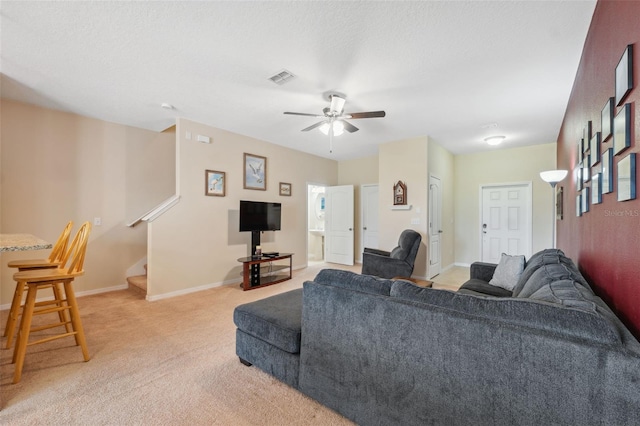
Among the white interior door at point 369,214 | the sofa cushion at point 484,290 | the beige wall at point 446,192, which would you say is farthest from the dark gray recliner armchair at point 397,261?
the white interior door at point 369,214

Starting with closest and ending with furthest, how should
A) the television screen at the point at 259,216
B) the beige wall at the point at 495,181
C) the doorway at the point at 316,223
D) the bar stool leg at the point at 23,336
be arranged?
the bar stool leg at the point at 23,336
the television screen at the point at 259,216
the beige wall at the point at 495,181
the doorway at the point at 316,223

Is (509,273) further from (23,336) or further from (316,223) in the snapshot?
(316,223)

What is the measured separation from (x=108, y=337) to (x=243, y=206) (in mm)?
2389

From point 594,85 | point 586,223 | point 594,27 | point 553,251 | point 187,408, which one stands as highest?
point 594,27

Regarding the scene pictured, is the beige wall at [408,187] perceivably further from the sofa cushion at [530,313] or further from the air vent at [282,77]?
the sofa cushion at [530,313]

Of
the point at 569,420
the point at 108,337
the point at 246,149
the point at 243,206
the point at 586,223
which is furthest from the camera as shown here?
the point at 246,149

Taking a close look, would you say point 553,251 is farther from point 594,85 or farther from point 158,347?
point 158,347

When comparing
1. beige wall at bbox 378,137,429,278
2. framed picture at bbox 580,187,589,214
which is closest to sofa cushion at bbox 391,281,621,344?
framed picture at bbox 580,187,589,214

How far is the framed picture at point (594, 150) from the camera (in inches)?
67.5

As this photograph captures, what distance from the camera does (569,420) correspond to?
36.9 inches

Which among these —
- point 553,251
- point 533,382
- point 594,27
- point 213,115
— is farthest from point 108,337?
point 594,27

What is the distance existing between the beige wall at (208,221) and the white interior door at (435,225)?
2687mm

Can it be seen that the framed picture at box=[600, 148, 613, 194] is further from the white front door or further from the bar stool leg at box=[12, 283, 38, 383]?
the white front door

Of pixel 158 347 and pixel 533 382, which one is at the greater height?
pixel 533 382
